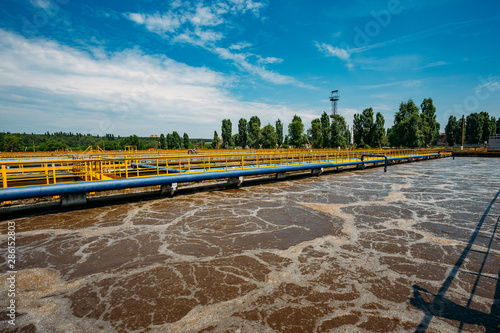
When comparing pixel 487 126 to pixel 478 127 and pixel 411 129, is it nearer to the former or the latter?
pixel 478 127

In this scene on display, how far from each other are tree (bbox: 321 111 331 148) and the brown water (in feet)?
234

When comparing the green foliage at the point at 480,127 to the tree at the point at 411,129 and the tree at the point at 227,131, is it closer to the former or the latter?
the tree at the point at 411,129

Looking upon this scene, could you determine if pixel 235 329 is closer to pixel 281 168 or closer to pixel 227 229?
pixel 227 229

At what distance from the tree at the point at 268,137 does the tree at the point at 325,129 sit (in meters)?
15.7

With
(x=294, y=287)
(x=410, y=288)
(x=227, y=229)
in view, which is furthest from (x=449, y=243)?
(x=227, y=229)

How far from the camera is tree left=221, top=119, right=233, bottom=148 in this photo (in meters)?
94.1

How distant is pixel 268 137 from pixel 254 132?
952cm

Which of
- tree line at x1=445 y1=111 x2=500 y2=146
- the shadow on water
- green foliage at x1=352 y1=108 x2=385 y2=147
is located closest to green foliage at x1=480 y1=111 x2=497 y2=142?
Answer: tree line at x1=445 y1=111 x2=500 y2=146

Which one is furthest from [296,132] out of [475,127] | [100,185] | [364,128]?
[100,185]

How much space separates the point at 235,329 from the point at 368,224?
596 centimetres

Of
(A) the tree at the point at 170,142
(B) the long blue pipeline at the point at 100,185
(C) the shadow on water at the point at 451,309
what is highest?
(A) the tree at the point at 170,142

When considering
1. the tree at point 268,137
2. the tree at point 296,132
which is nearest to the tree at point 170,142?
the tree at point 268,137

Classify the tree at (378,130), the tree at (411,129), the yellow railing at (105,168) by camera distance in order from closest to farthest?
the yellow railing at (105,168)
the tree at (411,129)
the tree at (378,130)

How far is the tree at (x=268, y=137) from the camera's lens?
274 feet
